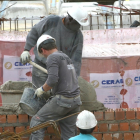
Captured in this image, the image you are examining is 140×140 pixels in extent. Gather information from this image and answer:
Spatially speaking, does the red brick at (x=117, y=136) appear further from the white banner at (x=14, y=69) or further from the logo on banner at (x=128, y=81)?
the white banner at (x=14, y=69)

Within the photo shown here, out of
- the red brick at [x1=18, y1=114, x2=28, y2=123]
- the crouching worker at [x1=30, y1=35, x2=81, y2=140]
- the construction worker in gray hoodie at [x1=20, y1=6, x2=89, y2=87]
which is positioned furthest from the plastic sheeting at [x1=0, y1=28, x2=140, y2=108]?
the crouching worker at [x1=30, y1=35, x2=81, y2=140]

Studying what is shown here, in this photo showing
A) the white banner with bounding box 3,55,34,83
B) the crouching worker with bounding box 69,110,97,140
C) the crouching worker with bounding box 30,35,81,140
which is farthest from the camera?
the white banner with bounding box 3,55,34,83

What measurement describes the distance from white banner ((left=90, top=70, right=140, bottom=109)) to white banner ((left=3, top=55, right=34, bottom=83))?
→ 1.51 m

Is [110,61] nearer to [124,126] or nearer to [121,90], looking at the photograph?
[121,90]

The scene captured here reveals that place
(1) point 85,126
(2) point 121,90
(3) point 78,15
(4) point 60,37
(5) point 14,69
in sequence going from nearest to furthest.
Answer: (1) point 85,126 < (3) point 78,15 < (4) point 60,37 < (2) point 121,90 < (5) point 14,69

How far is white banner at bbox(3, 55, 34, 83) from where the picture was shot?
7.53 meters

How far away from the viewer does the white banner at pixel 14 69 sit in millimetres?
7531

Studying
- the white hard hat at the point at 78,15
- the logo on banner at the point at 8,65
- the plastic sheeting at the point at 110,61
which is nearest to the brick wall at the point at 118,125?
the white hard hat at the point at 78,15

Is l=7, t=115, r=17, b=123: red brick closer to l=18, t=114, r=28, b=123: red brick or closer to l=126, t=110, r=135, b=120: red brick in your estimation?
l=18, t=114, r=28, b=123: red brick

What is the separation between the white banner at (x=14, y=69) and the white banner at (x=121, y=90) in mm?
1507

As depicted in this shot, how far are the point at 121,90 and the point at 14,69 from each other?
2290 millimetres

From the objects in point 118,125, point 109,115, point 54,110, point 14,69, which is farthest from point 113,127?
point 14,69

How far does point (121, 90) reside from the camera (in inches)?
291

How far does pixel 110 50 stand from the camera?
7547mm
